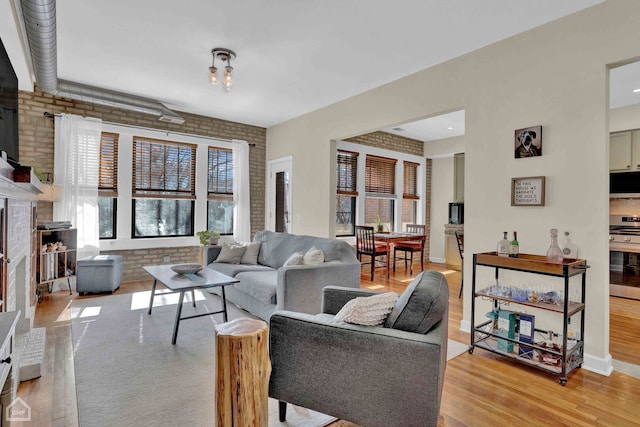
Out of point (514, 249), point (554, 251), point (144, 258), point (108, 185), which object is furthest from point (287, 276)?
point (108, 185)

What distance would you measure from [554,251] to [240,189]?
4986 mm

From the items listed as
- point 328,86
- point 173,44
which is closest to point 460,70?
point 328,86

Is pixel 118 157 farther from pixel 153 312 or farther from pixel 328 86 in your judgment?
pixel 328 86

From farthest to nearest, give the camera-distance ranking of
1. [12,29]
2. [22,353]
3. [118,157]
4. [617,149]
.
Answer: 1. [118,157]
2. [617,149]
3. [12,29]
4. [22,353]

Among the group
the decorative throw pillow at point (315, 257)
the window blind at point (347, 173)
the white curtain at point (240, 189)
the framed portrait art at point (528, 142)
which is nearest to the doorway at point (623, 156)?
the framed portrait art at point (528, 142)

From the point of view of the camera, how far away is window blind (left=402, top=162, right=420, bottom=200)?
25.5 feet

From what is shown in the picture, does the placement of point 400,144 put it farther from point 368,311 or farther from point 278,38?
point 368,311

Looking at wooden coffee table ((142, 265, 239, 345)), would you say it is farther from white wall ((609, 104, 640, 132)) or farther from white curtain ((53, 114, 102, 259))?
white wall ((609, 104, 640, 132))

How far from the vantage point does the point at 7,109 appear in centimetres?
213

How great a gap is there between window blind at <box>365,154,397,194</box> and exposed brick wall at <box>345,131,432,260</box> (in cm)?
29

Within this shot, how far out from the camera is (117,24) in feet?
10.1

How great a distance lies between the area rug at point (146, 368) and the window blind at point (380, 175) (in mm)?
4085

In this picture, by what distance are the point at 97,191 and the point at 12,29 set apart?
95.2 inches

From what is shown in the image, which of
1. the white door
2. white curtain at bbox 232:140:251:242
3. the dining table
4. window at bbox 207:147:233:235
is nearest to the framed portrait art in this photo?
the dining table
